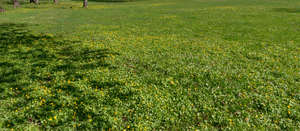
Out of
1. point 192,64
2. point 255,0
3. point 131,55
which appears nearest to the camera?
point 192,64

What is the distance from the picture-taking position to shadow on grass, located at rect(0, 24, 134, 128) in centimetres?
689

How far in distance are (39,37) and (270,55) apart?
18592 millimetres

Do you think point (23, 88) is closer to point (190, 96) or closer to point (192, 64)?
point (190, 96)

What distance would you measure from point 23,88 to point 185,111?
704 centimetres

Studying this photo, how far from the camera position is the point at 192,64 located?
11352 millimetres

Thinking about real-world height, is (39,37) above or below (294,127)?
above

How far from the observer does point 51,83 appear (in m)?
9.03

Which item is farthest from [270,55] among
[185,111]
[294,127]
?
[185,111]

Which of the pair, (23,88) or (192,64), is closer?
(23,88)

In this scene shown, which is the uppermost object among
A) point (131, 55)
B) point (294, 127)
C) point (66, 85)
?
point (131, 55)

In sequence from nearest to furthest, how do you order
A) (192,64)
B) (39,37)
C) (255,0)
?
(192,64)
(39,37)
(255,0)

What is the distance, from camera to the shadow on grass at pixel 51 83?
6887mm

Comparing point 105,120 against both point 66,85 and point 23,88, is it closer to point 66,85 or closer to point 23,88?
point 66,85

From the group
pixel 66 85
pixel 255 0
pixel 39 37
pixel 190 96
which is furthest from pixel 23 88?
pixel 255 0
